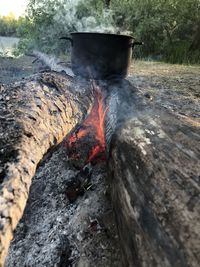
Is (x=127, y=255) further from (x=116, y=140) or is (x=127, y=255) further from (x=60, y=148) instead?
(x=60, y=148)

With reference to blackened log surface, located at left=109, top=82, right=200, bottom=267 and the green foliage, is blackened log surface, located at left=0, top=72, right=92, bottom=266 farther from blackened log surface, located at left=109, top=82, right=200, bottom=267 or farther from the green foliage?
the green foliage

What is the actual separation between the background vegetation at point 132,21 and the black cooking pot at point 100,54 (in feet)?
17.0

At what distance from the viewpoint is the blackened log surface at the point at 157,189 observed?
1133mm

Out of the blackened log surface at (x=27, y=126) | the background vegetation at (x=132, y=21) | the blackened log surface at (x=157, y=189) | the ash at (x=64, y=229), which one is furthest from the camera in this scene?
the background vegetation at (x=132, y=21)

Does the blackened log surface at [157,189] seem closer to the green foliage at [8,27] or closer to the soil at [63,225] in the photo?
the soil at [63,225]

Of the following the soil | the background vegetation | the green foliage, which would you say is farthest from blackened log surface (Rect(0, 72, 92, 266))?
the green foliage

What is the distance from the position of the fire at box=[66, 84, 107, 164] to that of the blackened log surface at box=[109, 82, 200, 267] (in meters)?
0.49

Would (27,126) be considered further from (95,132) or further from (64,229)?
(95,132)

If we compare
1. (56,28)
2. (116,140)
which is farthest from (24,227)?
(56,28)

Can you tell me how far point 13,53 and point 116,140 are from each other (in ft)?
27.1

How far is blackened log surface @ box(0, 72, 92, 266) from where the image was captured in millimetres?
1240

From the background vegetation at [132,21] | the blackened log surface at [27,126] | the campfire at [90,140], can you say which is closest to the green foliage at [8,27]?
the background vegetation at [132,21]

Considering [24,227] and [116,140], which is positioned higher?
[116,140]

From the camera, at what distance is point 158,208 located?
1304 mm
